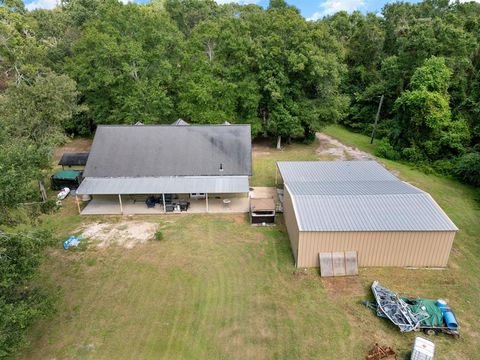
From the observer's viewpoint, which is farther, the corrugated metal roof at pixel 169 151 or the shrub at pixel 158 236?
the corrugated metal roof at pixel 169 151

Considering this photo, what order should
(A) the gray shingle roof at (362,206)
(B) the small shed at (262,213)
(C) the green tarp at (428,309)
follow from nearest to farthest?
(C) the green tarp at (428,309) → (A) the gray shingle roof at (362,206) → (B) the small shed at (262,213)

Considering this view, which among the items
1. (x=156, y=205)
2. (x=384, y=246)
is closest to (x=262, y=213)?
(x=384, y=246)

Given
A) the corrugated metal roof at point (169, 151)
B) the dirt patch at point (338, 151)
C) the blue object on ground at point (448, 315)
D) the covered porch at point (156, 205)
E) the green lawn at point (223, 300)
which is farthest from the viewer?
the dirt patch at point (338, 151)

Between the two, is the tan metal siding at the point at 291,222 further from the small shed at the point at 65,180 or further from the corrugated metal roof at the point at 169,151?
the small shed at the point at 65,180

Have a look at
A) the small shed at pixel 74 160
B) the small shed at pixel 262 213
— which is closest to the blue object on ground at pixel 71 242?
the small shed at pixel 262 213

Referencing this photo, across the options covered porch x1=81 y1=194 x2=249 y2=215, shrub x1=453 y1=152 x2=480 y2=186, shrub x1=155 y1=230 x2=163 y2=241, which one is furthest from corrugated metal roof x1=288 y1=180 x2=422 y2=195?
shrub x1=453 y1=152 x2=480 y2=186
